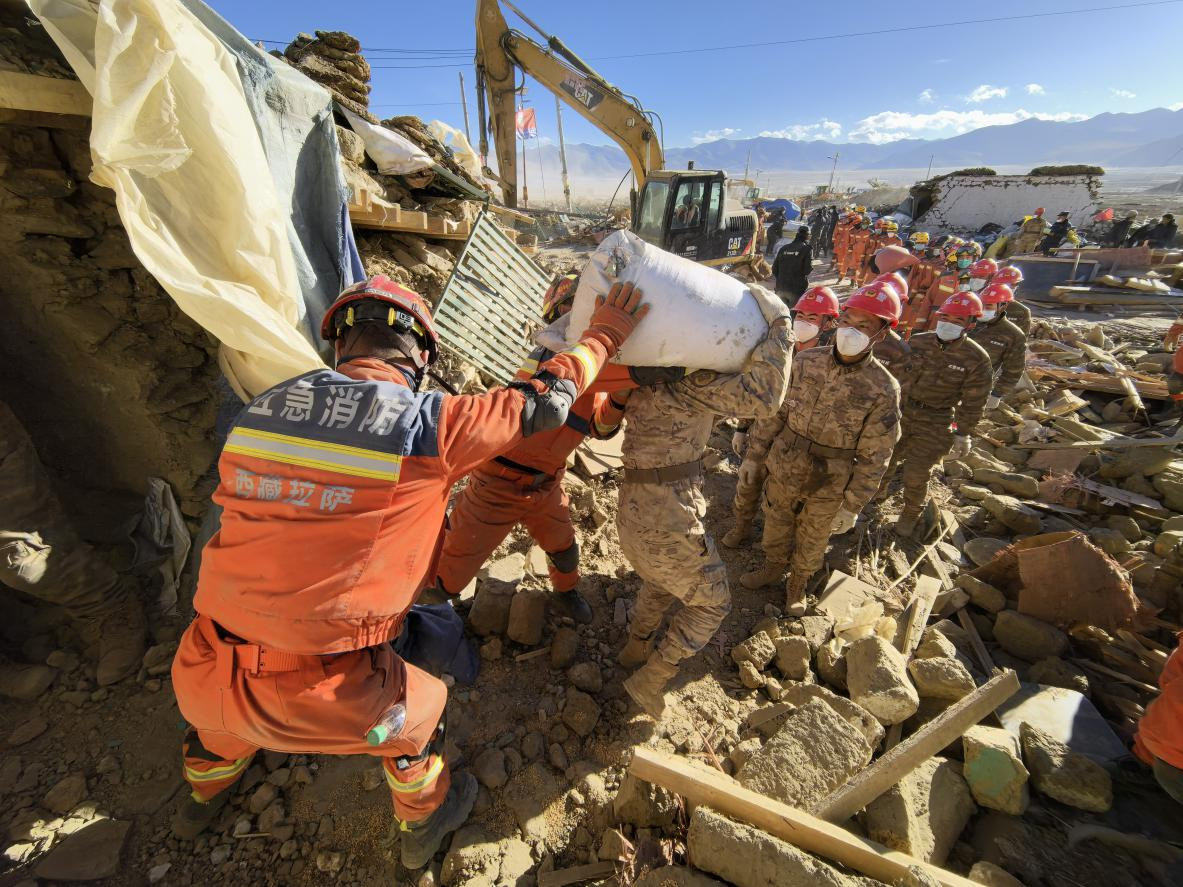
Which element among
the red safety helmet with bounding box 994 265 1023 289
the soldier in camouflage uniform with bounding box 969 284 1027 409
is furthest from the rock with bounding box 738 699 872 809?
the red safety helmet with bounding box 994 265 1023 289

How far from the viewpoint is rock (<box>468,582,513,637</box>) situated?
2.81 meters

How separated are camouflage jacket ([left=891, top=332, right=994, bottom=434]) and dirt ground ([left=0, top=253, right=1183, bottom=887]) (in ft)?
9.64

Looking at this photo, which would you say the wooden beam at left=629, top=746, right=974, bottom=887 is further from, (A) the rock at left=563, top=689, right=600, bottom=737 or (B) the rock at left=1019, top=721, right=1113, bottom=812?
(B) the rock at left=1019, top=721, right=1113, bottom=812

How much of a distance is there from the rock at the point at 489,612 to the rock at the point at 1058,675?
10.1 ft

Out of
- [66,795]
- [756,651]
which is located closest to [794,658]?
[756,651]

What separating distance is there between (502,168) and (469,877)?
1130 centimetres

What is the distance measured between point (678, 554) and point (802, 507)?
1584mm

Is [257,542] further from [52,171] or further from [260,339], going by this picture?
[52,171]

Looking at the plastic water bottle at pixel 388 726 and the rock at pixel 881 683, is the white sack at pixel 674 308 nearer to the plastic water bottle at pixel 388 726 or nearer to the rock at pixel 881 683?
the plastic water bottle at pixel 388 726

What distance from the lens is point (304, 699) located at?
151 cm

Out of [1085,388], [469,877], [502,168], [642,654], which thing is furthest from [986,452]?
[502,168]

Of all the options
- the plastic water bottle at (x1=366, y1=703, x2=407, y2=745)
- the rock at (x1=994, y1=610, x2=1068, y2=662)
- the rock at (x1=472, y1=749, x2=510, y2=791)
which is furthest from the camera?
the rock at (x1=994, y1=610, x2=1068, y2=662)

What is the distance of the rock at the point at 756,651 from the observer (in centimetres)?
289

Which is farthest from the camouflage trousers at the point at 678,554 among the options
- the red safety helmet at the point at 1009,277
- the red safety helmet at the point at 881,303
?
the red safety helmet at the point at 1009,277
